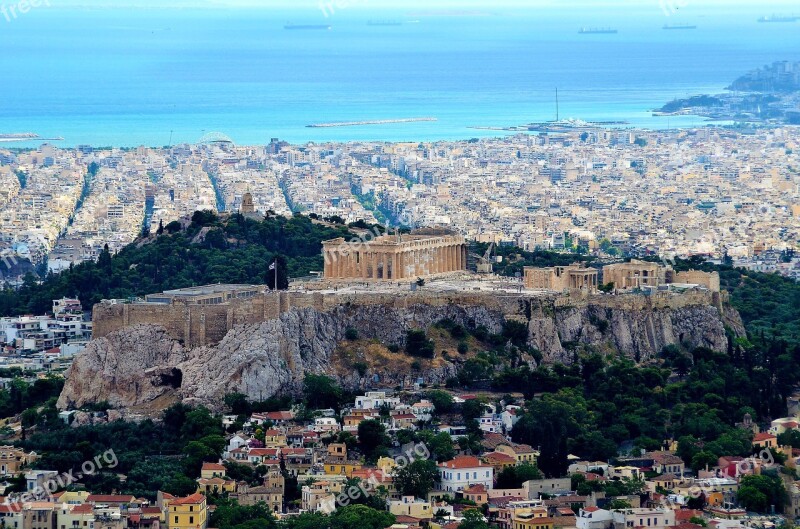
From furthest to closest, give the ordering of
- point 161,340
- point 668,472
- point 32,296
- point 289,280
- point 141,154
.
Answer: point 141,154
point 32,296
point 289,280
point 161,340
point 668,472

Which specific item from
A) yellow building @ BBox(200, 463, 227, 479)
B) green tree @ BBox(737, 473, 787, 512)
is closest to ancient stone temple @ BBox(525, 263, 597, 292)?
green tree @ BBox(737, 473, 787, 512)

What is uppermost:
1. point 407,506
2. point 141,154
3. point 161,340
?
point 141,154

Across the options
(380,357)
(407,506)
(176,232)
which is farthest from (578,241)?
(407,506)

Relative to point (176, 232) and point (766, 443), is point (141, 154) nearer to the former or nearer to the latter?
point (176, 232)

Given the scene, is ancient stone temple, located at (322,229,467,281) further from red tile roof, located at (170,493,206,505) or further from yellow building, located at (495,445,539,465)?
red tile roof, located at (170,493,206,505)

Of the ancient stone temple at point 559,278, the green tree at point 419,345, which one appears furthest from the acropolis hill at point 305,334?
the ancient stone temple at point 559,278

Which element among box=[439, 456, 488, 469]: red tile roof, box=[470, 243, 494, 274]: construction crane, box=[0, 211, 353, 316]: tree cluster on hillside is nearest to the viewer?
box=[439, 456, 488, 469]: red tile roof

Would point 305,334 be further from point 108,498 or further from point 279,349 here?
point 108,498
